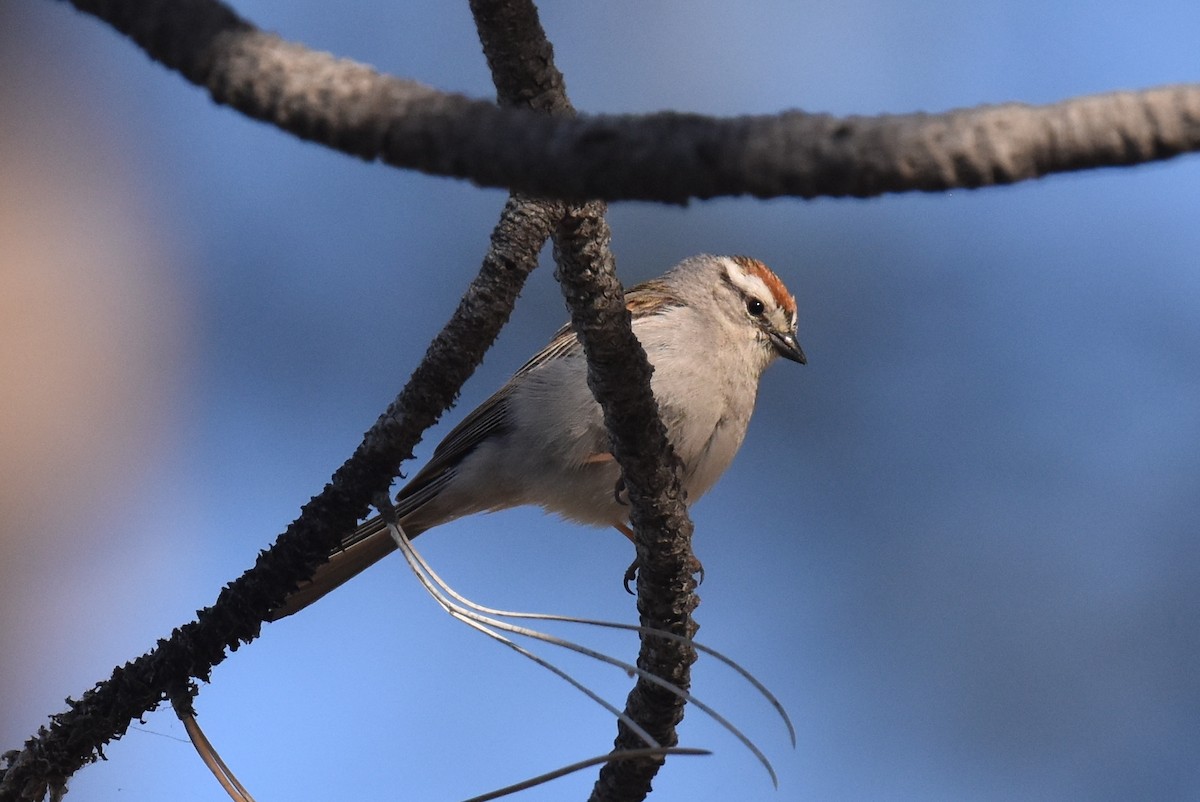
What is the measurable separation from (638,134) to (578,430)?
9.75ft

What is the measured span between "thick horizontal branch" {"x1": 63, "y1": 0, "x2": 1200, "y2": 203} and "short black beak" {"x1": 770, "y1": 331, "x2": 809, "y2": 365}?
12.0ft

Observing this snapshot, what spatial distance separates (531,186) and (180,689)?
1.99 metres

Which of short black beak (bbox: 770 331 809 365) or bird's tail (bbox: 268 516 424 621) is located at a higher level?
short black beak (bbox: 770 331 809 365)

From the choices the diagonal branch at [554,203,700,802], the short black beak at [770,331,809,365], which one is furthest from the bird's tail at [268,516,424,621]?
the short black beak at [770,331,809,365]

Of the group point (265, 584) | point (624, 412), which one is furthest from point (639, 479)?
point (265, 584)

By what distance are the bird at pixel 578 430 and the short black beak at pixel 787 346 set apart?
7 cm

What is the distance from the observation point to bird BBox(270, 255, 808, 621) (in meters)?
4.21

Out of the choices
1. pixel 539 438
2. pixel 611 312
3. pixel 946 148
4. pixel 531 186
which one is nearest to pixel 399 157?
pixel 531 186

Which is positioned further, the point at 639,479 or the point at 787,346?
the point at 787,346

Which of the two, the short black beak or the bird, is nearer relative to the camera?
the bird

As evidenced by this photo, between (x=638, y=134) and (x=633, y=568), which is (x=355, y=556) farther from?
(x=638, y=134)

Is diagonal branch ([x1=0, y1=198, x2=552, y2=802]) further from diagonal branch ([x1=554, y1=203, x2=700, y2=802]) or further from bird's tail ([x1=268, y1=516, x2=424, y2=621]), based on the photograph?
bird's tail ([x1=268, y1=516, x2=424, y2=621])

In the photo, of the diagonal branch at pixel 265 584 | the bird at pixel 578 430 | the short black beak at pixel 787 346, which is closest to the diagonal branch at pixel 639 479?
the diagonal branch at pixel 265 584

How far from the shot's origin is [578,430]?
165 inches
